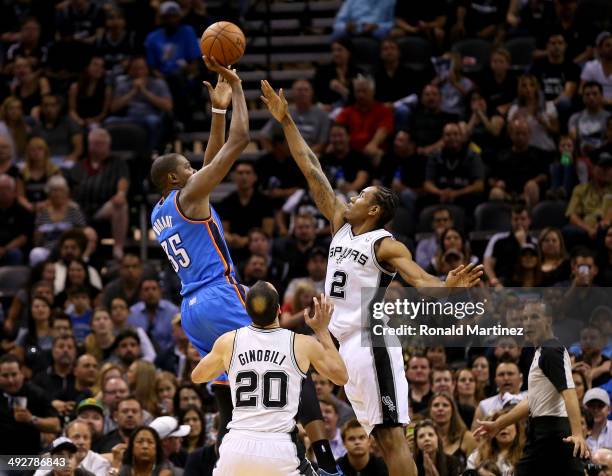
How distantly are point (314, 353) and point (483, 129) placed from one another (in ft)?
30.2

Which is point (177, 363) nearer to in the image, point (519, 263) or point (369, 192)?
point (519, 263)

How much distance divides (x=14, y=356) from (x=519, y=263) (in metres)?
5.46

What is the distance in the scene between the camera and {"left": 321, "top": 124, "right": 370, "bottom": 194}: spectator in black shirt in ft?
56.0

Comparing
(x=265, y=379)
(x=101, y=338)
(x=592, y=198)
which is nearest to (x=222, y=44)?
(x=265, y=379)

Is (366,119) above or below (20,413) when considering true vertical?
above

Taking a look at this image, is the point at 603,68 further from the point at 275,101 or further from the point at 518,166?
the point at 275,101

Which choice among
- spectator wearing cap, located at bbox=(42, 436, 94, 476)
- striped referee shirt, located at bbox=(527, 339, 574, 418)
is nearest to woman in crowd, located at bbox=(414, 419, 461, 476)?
striped referee shirt, located at bbox=(527, 339, 574, 418)

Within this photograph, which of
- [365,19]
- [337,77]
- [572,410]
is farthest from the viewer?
[365,19]

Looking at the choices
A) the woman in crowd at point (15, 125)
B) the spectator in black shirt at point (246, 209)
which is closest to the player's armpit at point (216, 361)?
the spectator in black shirt at point (246, 209)

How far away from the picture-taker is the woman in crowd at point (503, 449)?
1182cm

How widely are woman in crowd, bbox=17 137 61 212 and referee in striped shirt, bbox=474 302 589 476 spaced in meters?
8.94

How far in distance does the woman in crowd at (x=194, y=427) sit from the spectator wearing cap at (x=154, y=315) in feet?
8.55

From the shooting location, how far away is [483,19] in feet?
63.3

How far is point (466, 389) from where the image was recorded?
13.4 metres
